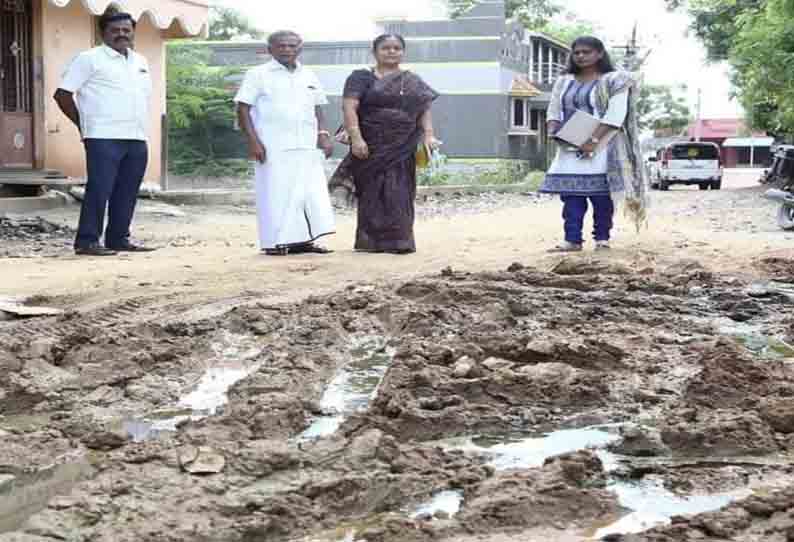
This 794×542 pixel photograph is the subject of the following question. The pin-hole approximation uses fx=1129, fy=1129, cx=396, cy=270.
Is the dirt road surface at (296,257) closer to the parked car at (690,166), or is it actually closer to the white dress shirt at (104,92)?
the white dress shirt at (104,92)

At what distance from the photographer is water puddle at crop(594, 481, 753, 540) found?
8.10 ft

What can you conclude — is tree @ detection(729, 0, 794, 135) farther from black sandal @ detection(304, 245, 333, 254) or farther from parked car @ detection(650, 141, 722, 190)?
black sandal @ detection(304, 245, 333, 254)

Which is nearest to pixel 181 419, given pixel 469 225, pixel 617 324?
pixel 617 324

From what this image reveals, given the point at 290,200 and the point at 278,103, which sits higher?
the point at 278,103

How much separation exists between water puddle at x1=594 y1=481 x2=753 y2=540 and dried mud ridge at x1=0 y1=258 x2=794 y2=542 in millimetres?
27

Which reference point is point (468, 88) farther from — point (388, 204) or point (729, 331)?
point (729, 331)

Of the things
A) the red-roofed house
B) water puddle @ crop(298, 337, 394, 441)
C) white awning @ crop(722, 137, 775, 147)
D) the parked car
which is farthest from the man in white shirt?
white awning @ crop(722, 137, 775, 147)

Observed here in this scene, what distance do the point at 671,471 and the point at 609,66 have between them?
5.56 metres

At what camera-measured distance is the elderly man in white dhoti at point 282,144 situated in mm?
7855

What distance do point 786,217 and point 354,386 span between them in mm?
8686

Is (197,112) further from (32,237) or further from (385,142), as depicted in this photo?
(385,142)

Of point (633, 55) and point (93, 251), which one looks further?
point (633, 55)

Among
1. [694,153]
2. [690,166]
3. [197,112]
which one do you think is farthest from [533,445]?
[694,153]

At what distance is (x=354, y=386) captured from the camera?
3898mm
